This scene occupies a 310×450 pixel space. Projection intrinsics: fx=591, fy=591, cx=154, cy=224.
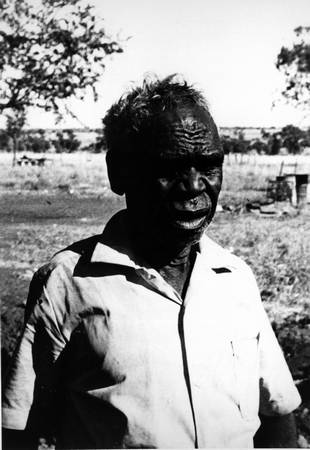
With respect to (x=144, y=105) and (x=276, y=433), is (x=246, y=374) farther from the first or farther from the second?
(x=144, y=105)

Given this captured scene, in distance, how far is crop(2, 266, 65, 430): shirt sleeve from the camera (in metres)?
1.05

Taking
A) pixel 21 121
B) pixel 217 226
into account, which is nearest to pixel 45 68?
pixel 21 121

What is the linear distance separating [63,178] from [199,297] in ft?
35.3

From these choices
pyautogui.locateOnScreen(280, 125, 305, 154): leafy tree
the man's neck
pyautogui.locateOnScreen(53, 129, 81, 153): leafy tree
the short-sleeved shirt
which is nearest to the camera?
the short-sleeved shirt

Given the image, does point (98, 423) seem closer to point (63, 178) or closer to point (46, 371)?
point (46, 371)

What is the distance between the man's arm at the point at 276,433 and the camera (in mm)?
1191

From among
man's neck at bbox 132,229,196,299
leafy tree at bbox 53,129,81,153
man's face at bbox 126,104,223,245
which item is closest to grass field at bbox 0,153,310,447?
man's neck at bbox 132,229,196,299

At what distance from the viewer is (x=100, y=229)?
19.8 ft

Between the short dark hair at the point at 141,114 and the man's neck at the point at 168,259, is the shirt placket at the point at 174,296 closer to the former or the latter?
the man's neck at the point at 168,259

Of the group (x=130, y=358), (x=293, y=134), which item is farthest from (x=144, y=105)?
(x=293, y=134)

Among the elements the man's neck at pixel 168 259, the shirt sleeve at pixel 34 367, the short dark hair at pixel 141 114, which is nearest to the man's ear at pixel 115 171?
the short dark hair at pixel 141 114

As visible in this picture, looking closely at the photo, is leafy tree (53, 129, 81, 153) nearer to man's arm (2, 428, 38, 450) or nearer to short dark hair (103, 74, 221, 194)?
short dark hair (103, 74, 221, 194)

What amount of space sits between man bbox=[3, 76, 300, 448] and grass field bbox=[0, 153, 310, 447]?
41.2 inches

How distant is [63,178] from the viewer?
1166 cm
